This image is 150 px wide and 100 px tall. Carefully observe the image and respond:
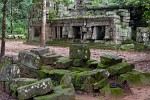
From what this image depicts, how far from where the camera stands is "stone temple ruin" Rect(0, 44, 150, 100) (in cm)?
800

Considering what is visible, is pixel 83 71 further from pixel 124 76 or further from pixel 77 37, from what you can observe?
pixel 77 37

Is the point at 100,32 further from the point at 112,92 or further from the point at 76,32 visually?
the point at 112,92

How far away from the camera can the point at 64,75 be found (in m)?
9.92

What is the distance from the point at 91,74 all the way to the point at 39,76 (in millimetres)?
2168

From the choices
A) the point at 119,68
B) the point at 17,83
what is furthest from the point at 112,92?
the point at 17,83

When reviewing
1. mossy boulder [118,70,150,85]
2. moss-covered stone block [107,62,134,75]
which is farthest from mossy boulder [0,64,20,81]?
mossy boulder [118,70,150,85]

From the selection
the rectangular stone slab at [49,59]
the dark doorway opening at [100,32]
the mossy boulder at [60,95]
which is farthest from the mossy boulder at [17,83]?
the dark doorway opening at [100,32]

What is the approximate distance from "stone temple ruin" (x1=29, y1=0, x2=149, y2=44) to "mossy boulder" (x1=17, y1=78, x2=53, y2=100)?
13604mm

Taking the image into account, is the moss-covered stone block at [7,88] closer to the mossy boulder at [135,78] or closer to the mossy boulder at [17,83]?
the mossy boulder at [17,83]

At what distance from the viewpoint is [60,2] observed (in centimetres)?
2856

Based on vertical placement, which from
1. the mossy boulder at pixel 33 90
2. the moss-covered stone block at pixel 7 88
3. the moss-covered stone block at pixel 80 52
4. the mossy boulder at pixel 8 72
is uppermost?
the moss-covered stone block at pixel 80 52

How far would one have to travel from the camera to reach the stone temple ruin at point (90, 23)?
21.2 metres

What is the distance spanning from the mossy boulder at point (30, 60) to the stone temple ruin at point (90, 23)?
1077 cm

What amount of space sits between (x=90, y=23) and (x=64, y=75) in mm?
12876
